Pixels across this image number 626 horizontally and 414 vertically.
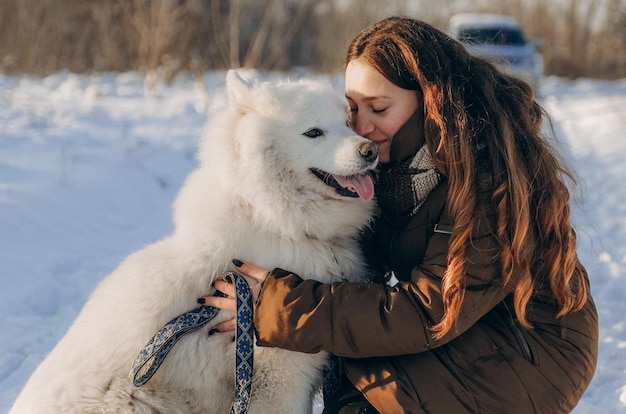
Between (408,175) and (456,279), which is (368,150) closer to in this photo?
(408,175)

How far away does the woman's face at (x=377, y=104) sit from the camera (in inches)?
96.0

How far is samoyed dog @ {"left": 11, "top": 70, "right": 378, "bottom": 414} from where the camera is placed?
209 cm

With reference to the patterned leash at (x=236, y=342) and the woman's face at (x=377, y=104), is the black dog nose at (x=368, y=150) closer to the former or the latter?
the woman's face at (x=377, y=104)

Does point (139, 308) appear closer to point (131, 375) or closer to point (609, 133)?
point (131, 375)

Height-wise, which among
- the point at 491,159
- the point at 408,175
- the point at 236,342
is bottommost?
the point at 236,342

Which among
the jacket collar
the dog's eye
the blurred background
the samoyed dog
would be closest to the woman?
the jacket collar

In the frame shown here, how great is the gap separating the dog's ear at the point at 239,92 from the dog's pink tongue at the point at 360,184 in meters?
0.45

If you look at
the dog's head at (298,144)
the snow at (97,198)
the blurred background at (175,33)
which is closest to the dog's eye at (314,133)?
the dog's head at (298,144)

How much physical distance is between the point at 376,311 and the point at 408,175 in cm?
55

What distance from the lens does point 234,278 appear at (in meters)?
2.21

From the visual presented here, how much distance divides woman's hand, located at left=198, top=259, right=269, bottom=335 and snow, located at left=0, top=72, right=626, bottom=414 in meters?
1.04

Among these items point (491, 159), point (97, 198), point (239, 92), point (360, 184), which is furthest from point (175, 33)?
point (491, 159)

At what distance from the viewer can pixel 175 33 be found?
1284cm

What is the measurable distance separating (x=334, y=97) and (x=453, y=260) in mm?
933
